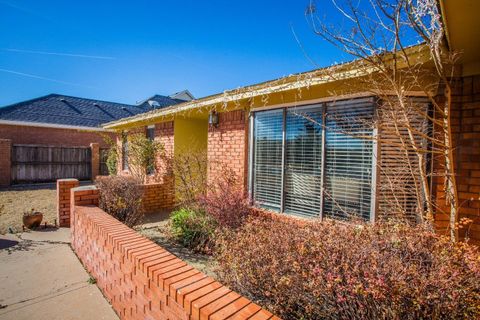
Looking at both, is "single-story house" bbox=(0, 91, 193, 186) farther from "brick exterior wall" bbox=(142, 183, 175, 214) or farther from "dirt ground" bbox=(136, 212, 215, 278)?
"dirt ground" bbox=(136, 212, 215, 278)

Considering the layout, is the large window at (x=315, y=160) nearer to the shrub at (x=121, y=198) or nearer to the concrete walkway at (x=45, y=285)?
the shrub at (x=121, y=198)

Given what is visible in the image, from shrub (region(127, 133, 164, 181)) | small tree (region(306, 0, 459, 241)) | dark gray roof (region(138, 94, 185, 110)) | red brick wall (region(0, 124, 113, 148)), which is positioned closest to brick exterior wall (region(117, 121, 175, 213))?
shrub (region(127, 133, 164, 181))

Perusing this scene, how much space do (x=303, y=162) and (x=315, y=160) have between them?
269 millimetres

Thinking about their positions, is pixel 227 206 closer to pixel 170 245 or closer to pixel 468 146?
pixel 170 245

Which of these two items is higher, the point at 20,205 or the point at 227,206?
the point at 227,206

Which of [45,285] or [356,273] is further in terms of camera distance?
[45,285]

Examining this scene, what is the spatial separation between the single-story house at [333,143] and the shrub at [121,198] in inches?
83.1

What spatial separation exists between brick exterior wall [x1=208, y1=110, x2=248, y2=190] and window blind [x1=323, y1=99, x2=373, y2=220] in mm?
2026

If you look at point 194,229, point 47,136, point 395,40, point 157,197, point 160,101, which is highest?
point 160,101

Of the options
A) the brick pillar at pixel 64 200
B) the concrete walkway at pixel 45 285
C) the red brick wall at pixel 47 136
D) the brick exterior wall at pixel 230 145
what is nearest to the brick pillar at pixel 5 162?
the red brick wall at pixel 47 136

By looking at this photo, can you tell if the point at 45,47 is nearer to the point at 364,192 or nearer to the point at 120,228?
the point at 120,228

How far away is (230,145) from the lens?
6.11 metres

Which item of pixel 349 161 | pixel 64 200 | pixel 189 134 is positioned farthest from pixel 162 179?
pixel 349 161

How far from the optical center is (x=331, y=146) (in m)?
4.29
